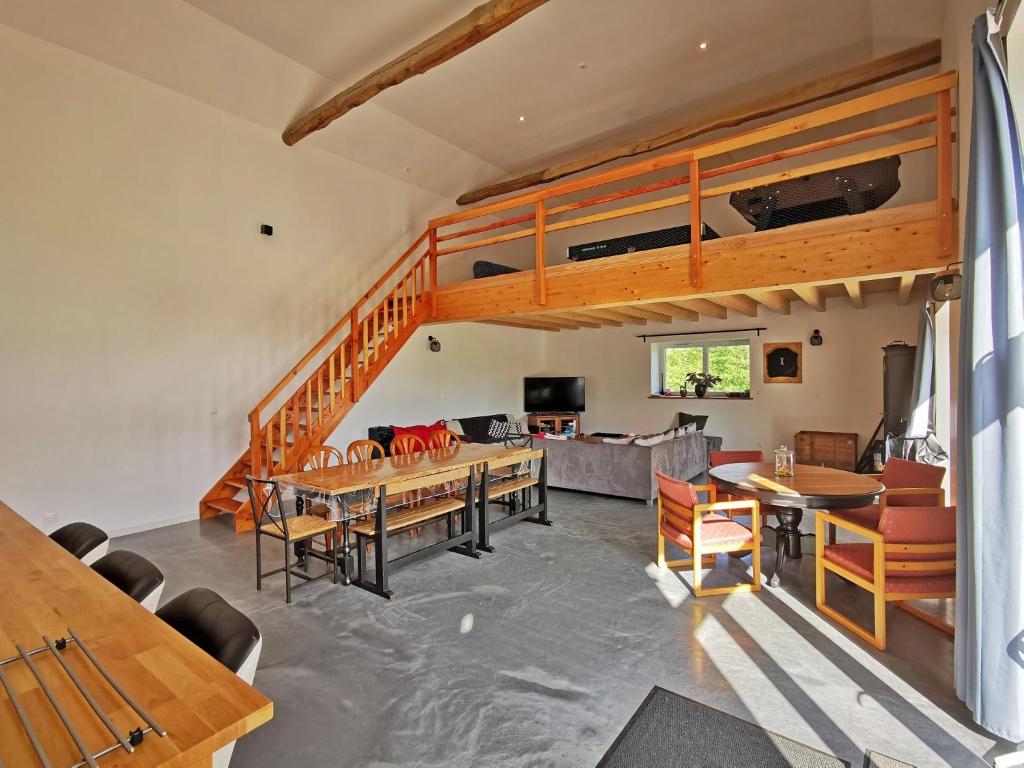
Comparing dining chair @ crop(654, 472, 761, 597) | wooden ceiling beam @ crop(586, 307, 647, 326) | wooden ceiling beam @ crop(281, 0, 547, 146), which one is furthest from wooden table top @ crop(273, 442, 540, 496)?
wooden ceiling beam @ crop(281, 0, 547, 146)

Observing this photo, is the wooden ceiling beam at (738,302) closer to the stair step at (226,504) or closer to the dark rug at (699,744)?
the dark rug at (699,744)

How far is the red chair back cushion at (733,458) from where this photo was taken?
15.1 ft

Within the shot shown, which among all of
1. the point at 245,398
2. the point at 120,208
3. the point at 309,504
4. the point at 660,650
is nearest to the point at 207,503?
the point at 245,398

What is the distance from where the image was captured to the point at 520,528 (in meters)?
5.13

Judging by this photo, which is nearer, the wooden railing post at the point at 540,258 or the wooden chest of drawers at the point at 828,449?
the wooden railing post at the point at 540,258

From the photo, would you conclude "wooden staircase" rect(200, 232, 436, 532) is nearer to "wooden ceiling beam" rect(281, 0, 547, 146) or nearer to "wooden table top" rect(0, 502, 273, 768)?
"wooden ceiling beam" rect(281, 0, 547, 146)

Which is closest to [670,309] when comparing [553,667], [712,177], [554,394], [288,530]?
[712,177]

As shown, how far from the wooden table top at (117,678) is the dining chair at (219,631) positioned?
0.16m

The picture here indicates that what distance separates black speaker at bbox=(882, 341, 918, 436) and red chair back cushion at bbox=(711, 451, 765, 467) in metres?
2.42

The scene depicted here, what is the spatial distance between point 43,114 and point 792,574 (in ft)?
25.0

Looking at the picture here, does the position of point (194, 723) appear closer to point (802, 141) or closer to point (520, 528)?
point (520, 528)

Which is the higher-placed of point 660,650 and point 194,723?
point 194,723

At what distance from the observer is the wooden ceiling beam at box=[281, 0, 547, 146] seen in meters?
4.42

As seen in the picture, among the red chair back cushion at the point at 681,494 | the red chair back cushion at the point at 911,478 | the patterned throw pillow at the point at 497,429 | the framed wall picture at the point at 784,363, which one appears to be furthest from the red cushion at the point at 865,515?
the patterned throw pillow at the point at 497,429
